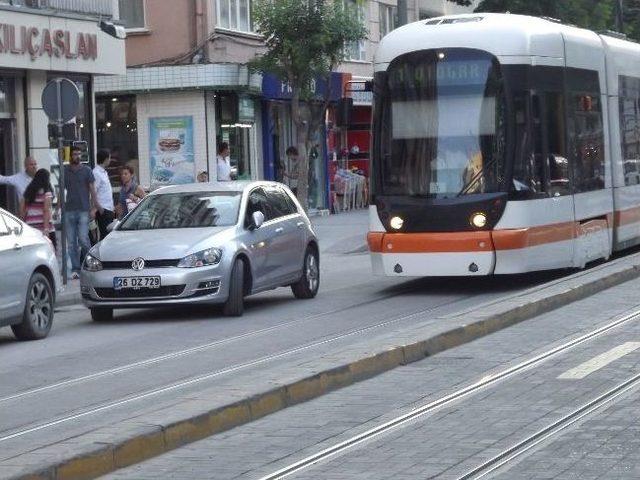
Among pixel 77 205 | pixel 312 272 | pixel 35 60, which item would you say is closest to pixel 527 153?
pixel 312 272

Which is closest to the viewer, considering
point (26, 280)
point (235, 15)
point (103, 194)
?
point (26, 280)

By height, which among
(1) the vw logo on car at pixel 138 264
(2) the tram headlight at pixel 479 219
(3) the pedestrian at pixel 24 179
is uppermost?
(3) the pedestrian at pixel 24 179

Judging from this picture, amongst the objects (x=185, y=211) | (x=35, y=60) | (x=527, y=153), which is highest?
(x=35, y=60)

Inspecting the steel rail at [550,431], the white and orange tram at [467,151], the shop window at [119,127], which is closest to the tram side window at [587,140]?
the white and orange tram at [467,151]

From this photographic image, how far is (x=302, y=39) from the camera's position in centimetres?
3466

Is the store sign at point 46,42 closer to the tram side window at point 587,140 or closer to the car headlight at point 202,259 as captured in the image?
the tram side window at point 587,140

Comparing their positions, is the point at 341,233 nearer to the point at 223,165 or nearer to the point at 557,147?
the point at 223,165

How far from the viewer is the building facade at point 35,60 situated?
25.3 metres

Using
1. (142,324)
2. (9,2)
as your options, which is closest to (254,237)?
(142,324)

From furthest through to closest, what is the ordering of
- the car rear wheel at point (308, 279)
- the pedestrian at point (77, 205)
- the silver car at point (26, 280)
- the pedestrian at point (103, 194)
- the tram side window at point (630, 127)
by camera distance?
the pedestrian at point (103, 194), the tram side window at point (630, 127), the pedestrian at point (77, 205), the car rear wheel at point (308, 279), the silver car at point (26, 280)

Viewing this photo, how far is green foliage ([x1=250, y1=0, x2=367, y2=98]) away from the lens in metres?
34.6

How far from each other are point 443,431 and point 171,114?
26.7 m

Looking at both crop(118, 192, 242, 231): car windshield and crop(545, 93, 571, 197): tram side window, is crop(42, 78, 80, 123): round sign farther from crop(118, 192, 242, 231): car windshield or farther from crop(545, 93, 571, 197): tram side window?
crop(545, 93, 571, 197): tram side window

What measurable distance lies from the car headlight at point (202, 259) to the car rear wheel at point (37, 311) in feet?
4.76
